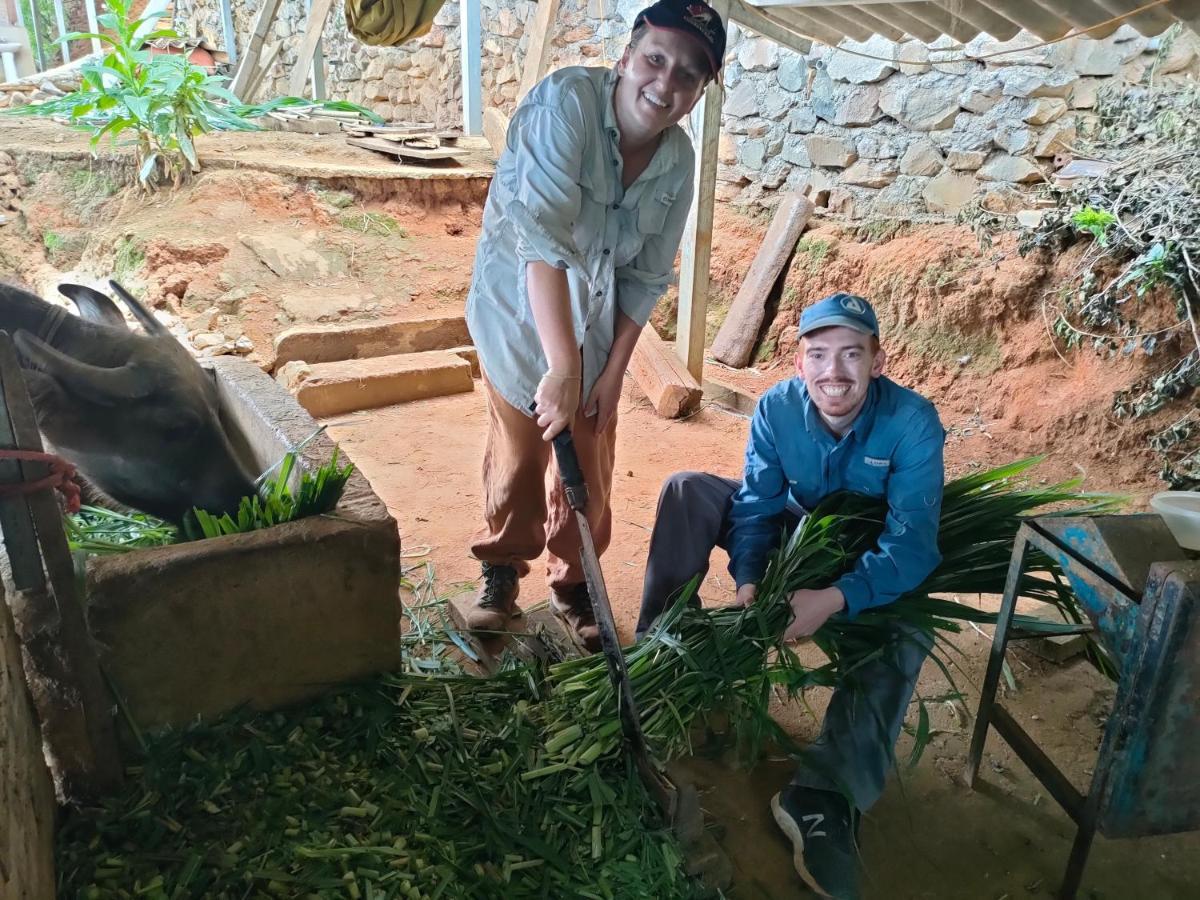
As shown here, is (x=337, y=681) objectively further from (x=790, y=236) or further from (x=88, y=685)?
(x=790, y=236)

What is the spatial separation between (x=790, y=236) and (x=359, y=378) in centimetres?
334

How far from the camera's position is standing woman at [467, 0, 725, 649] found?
2098mm

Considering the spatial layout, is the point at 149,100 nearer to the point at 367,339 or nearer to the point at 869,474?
the point at 367,339

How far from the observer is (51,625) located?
164 centimetres

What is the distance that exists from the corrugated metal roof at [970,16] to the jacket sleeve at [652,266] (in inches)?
63.2

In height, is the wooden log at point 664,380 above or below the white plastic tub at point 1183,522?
below

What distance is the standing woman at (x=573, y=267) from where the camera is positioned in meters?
2.10

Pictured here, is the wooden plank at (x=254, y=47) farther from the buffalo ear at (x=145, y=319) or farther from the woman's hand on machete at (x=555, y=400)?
the woman's hand on machete at (x=555, y=400)

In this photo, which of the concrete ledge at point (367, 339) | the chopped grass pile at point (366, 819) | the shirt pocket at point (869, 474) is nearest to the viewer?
the chopped grass pile at point (366, 819)

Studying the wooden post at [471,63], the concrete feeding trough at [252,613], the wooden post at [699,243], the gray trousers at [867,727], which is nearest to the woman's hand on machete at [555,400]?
the concrete feeding trough at [252,613]

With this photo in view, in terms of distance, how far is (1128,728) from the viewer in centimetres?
169

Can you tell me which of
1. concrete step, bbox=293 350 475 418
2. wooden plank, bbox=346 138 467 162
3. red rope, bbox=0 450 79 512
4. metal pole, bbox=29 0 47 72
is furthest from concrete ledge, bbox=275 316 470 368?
metal pole, bbox=29 0 47 72

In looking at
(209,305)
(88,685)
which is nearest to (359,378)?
(209,305)

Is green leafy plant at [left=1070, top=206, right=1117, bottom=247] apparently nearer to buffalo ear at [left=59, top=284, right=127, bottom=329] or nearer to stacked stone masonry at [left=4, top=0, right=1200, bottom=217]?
stacked stone masonry at [left=4, top=0, right=1200, bottom=217]
